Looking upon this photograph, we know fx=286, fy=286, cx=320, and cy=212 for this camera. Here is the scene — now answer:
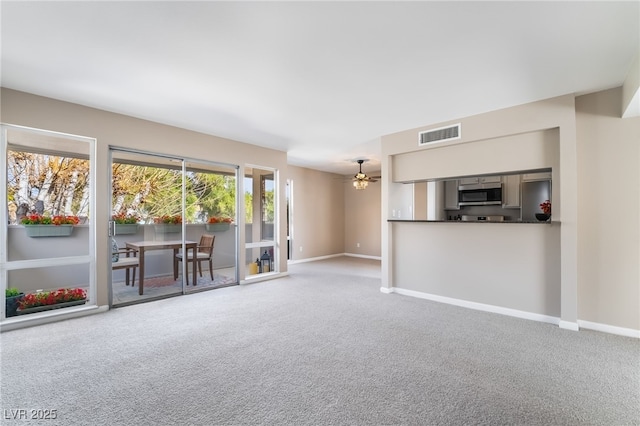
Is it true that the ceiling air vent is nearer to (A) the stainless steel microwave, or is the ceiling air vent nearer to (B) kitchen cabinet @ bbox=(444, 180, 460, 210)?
(B) kitchen cabinet @ bbox=(444, 180, 460, 210)

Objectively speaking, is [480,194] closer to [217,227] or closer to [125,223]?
[217,227]

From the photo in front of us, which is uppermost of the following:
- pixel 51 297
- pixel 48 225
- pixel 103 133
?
pixel 103 133

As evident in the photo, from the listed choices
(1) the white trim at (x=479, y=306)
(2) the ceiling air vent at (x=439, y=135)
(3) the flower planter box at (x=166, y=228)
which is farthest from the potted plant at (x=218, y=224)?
Result: (2) the ceiling air vent at (x=439, y=135)

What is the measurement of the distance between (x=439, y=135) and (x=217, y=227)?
4143 mm

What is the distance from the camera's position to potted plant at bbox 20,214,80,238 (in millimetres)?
3518

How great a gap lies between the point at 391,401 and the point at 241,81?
10.6 feet

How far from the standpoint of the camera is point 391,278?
4.95m

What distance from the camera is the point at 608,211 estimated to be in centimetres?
327

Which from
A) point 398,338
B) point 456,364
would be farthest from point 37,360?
point 456,364

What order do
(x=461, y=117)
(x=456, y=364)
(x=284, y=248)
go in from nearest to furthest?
(x=456, y=364), (x=461, y=117), (x=284, y=248)

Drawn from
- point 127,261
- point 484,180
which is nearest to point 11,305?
point 127,261

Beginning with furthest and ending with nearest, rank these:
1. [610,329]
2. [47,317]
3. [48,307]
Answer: [48,307]
[47,317]
[610,329]

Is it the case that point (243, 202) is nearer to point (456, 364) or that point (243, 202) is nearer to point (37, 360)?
point (37, 360)

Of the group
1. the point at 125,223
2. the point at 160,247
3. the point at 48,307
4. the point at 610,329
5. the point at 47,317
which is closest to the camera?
the point at 610,329
